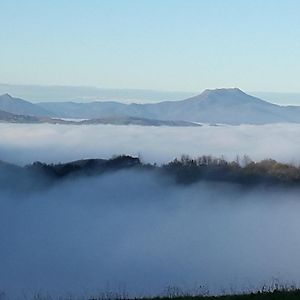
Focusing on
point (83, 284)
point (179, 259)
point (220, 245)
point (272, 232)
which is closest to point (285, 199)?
point (272, 232)

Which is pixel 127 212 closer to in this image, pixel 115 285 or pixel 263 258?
pixel 263 258

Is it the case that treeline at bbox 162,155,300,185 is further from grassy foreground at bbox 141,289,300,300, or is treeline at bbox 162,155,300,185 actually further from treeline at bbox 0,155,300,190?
grassy foreground at bbox 141,289,300,300

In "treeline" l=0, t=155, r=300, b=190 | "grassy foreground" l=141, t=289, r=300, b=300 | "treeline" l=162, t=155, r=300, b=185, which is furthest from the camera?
"treeline" l=0, t=155, r=300, b=190

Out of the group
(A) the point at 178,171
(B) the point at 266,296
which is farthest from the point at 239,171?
(B) the point at 266,296

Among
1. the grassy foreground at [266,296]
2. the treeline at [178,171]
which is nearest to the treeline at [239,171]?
the treeline at [178,171]

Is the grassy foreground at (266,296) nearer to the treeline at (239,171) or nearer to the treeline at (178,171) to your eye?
the treeline at (178,171)

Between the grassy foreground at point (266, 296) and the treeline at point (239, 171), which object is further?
the treeline at point (239, 171)

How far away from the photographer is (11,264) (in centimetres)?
10181

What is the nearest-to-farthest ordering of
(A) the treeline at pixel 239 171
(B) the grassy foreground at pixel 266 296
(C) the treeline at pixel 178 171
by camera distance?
1. (B) the grassy foreground at pixel 266 296
2. (A) the treeline at pixel 239 171
3. (C) the treeline at pixel 178 171

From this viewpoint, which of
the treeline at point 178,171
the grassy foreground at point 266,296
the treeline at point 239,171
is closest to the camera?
the grassy foreground at point 266,296

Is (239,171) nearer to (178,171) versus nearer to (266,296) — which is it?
(178,171)

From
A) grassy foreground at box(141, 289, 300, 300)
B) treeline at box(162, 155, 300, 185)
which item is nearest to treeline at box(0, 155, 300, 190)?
treeline at box(162, 155, 300, 185)

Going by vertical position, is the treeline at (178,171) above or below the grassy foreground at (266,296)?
below

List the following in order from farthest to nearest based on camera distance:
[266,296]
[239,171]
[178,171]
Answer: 1. [178,171]
2. [239,171]
3. [266,296]
